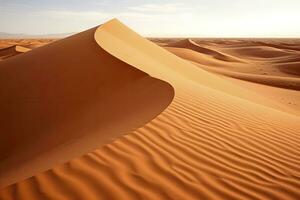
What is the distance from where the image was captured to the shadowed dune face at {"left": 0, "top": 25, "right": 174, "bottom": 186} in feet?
12.9

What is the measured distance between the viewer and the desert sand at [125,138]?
8.62ft

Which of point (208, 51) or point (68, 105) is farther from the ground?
point (208, 51)

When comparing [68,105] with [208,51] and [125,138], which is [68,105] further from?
[208,51]

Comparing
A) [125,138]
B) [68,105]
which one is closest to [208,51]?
[68,105]

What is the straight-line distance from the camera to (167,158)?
3.07 meters

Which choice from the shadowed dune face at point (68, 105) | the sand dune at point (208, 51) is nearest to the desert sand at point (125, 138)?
the shadowed dune face at point (68, 105)

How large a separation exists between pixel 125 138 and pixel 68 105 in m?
2.67

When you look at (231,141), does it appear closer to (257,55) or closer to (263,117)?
(263,117)

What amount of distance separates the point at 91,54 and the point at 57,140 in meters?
3.50

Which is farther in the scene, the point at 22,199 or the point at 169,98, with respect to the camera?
the point at 169,98

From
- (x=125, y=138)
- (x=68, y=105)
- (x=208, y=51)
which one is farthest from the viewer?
(x=208, y=51)

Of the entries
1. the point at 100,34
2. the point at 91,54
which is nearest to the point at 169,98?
the point at 91,54

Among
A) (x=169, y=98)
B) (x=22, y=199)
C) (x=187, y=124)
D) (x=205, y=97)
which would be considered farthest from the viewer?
(x=205, y=97)

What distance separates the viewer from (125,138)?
11.1ft
